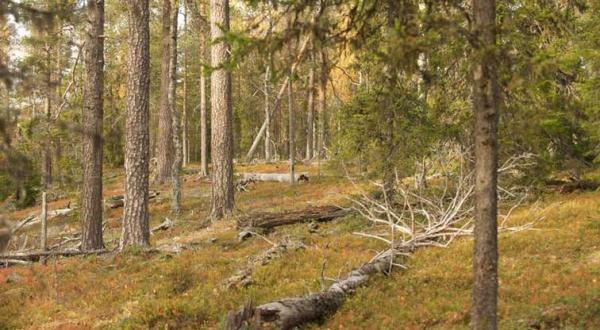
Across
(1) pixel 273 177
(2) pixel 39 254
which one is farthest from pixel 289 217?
(1) pixel 273 177

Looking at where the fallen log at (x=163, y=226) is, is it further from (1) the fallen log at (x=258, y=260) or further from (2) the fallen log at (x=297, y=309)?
(2) the fallen log at (x=297, y=309)

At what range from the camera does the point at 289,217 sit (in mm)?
15992

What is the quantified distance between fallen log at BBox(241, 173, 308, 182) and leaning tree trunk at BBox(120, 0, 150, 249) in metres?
13.8

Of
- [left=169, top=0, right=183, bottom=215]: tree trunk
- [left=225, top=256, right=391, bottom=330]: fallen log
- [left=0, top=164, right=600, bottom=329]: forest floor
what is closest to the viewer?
[left=225, top=256, right=391, bottom=330]: fallen log

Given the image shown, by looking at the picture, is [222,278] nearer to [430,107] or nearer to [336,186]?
[430,107]

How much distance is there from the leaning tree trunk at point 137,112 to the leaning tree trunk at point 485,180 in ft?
32.5

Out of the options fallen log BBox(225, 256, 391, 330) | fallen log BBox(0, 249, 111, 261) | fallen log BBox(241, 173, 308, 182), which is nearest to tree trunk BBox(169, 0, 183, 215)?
fallen log BBox(241, 173, 308, 182)

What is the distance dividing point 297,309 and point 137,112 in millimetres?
7675

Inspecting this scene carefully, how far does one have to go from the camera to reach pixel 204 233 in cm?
1639

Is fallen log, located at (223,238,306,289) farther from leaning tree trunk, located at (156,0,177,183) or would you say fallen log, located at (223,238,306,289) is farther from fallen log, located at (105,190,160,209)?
leaning tree trunk, located at (156,0,177,183)

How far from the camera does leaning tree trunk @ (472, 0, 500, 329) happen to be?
5699 millimetres

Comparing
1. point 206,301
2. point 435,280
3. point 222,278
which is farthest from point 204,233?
point 435,280

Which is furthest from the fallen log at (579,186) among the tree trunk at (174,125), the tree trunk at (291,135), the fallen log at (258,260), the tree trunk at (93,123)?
the tree trunk at (174,125)

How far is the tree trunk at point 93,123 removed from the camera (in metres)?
14.7
